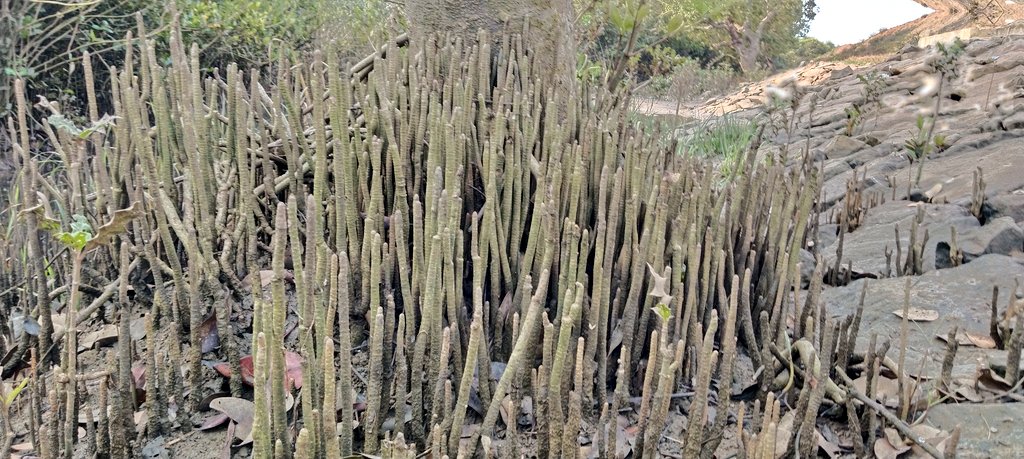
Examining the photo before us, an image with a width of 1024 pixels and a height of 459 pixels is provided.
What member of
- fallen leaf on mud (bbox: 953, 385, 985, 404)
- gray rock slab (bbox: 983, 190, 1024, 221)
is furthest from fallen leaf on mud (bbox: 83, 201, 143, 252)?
gray rock slab (bbox: 983, 190, 1024, 221)

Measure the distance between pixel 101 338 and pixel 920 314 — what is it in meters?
2.21

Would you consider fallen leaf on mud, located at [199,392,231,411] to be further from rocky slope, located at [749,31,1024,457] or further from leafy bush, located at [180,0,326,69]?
leafy bush, located at [180,0,326,69]

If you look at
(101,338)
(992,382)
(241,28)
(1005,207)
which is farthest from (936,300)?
(241,28)

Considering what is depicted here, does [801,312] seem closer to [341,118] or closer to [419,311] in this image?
[419,311]

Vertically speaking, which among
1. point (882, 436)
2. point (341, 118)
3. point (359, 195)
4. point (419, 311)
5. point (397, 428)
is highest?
point (341, 118)

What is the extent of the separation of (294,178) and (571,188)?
0.68 metres

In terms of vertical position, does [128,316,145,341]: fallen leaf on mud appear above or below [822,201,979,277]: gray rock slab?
above

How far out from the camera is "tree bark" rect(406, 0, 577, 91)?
2.83 metres

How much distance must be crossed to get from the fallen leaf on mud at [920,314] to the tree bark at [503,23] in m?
1.26

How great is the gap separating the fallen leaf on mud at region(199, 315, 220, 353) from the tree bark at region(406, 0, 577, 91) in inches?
53.0

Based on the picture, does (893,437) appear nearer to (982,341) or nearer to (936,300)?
(982,341)

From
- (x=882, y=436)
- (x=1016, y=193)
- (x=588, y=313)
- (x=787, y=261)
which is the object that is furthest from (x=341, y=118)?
(x=1016, y=193)

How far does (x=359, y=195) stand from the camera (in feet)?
6.20

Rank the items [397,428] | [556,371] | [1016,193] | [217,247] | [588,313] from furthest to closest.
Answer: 1. [1016,193]
2. [217,247]
3. [588,313]
4. [397,428]
5. [556,371]
